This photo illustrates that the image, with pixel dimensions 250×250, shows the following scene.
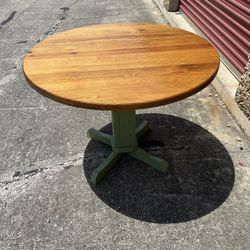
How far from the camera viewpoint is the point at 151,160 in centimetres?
275

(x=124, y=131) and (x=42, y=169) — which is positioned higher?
(x=124, y=131)

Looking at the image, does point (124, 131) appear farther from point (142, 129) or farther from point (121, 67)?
point (121, 67)

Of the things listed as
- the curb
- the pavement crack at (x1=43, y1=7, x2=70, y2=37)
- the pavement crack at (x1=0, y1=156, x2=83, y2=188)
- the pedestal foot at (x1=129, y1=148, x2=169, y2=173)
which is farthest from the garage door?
the pavement crack at (x1=43, y1=7, x2=70, y2=37)

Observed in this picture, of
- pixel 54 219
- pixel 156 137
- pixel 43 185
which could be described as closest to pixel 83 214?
pixel 54 219

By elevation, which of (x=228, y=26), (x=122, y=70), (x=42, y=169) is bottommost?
(x=42, y=169)

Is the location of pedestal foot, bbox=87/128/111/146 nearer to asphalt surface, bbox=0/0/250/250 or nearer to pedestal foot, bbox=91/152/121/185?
asphalt surface, bbox=0/0/250/250

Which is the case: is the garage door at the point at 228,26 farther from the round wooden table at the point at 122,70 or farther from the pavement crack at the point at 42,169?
the pavement crack at the point at 42,169

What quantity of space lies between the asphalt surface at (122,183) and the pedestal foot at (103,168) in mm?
63

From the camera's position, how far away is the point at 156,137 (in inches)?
126

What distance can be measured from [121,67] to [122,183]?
1.09m

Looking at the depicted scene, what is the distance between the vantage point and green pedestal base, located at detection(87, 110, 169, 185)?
102 inches

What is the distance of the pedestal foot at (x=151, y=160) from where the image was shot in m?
2.71

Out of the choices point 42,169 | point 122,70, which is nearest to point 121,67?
point 122,70

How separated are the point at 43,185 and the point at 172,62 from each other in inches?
61.3
